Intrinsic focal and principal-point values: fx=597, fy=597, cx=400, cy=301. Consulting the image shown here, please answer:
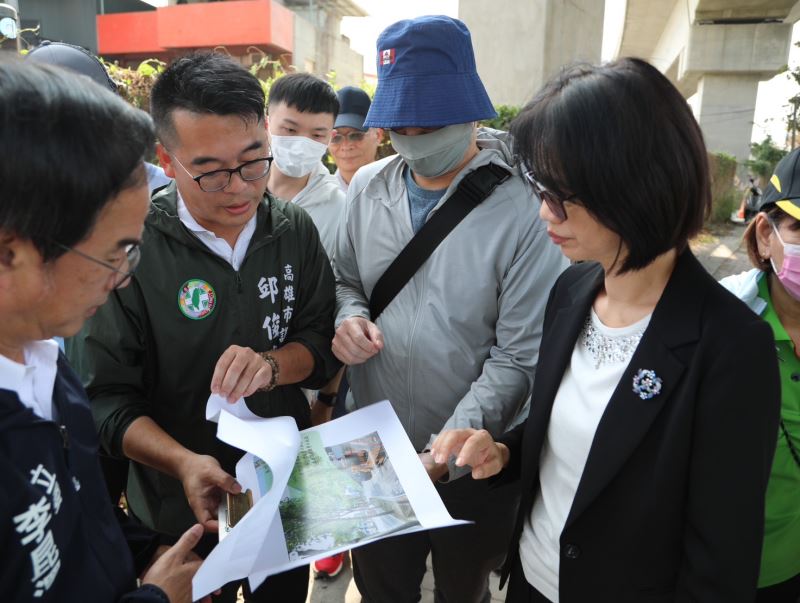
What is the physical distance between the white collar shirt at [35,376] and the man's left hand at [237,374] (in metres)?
0.41

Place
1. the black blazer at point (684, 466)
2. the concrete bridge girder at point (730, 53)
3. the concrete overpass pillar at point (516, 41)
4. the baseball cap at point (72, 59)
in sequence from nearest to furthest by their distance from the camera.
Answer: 1. the black blazer at point (684, 466)
2. the baseball cap at point (72, 59)
3. the concrete overpass pillar at point (516, 41)
4. the concrete bridge girder at point (730, 53)

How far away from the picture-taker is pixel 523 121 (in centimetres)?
129

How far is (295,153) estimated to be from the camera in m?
2.97

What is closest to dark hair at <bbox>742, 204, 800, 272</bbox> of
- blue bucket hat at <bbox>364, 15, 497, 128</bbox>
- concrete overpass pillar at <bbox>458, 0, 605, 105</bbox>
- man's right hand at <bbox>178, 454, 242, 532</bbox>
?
blue bucket hat at <bbox>364, 15, 497, 128</bbox>

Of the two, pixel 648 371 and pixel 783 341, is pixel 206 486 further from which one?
pixel 783 341

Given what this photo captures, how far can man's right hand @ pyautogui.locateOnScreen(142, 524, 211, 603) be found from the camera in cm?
120

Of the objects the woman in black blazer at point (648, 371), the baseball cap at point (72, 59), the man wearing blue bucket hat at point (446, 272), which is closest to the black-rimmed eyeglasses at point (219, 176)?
the man wearing blue bucket hat at point (446, 272)

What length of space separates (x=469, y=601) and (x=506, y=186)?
1.42 m

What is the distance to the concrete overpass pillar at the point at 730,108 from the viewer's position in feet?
49.5

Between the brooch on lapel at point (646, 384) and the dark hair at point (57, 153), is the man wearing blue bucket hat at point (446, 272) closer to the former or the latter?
the brooch on lapel at point (646, 384)

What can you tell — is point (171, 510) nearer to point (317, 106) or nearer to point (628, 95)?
point (628, 95)

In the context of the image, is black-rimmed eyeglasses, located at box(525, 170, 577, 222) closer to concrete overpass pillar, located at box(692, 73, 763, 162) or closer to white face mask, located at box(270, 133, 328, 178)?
white face mask, located at box(270, 133, 328, 178)

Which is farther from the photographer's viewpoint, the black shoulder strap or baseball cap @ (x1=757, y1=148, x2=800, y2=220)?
the black shoulder strap

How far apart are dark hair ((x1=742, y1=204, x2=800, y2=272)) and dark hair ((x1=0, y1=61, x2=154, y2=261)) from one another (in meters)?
1.51
